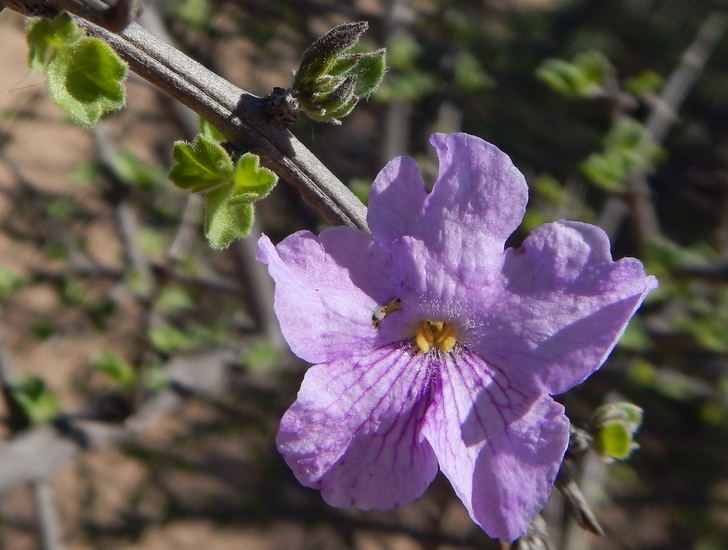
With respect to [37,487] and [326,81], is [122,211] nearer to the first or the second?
[37,487]

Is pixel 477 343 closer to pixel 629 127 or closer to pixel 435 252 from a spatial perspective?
pixel 435 252

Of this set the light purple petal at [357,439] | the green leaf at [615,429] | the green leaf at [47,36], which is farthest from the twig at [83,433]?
the green leaf at [615,429]

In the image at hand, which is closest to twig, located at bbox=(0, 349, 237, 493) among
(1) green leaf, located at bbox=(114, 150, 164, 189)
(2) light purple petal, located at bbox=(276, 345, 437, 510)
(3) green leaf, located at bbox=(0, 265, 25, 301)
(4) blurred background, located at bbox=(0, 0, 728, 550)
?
(4) blurred background, located at bbox=(0, 0, 728, 550)

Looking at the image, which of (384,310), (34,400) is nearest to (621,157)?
(384,310)

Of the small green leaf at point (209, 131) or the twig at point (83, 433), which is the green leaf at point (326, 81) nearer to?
the small green leaf at point (209, 131)

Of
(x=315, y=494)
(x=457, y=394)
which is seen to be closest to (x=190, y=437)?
(x=315, y=494)

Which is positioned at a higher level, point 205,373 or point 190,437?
point 205,373
